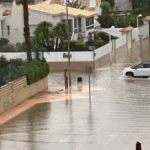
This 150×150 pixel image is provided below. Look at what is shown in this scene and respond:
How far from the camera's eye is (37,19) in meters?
65.2

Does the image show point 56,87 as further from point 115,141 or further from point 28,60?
point 115,141

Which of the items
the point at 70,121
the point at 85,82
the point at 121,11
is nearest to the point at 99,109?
the point at 70,121

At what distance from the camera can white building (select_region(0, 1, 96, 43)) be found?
6505 centimetres

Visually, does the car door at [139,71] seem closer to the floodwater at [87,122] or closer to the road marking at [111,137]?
the floodwater at [87,122]

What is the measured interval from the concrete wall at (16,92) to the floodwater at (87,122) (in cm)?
132

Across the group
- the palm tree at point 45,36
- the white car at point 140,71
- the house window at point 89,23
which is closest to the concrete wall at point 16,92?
the white car at point 140,71

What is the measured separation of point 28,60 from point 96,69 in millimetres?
12294

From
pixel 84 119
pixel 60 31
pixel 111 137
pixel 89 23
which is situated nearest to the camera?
pixel 111 137

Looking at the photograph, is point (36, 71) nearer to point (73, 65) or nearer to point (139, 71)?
point (139, 71)

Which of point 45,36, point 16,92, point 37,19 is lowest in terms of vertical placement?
point 16,92

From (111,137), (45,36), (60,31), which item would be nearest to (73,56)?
(45,36)

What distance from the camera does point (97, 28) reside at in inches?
3004

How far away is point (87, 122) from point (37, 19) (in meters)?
38.5

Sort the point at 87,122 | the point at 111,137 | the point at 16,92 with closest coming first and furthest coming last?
the point at 111,137 < the point at 87,122 < the point at 16,92
